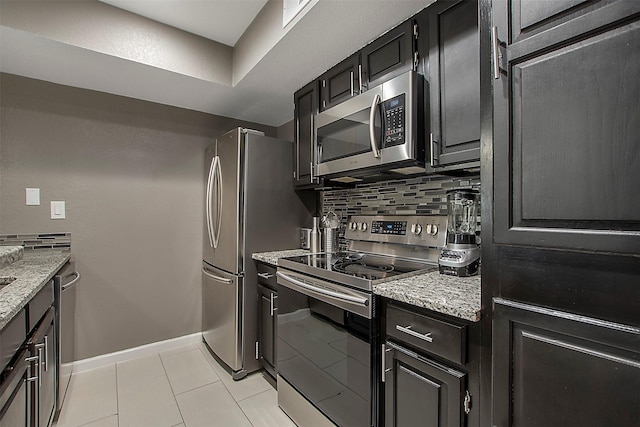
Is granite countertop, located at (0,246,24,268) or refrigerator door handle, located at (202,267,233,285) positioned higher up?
granite countertop, located at (0,246,24,268)

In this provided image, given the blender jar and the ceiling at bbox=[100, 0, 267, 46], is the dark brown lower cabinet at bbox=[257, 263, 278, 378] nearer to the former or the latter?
the blender jar

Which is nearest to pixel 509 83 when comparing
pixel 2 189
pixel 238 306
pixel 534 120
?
pixel 534 120

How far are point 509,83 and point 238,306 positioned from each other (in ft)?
6.69

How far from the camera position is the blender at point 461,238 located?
4.42 feet

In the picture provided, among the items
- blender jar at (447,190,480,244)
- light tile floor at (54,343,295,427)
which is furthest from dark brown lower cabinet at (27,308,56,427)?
blender jar at (447,190,480,244)

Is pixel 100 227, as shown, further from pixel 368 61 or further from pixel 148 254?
pixel 368 61

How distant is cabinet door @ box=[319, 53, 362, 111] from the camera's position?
1.76 meters

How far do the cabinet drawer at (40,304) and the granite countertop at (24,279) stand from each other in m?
0.05

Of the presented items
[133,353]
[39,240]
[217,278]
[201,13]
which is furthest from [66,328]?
[201,13]

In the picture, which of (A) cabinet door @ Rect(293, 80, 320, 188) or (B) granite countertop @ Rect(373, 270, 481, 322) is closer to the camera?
(B) granite countertop @ Rect(373, 270, 481, 322)

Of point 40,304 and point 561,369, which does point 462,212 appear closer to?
point 561,369

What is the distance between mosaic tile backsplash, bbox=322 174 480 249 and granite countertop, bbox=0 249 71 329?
1.73 m

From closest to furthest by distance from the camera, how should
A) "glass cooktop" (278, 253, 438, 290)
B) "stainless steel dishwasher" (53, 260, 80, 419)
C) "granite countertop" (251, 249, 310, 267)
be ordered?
"glass cooktop" (278, 253, 438, 290)
"stainless steel dishwasher" (53, 260, 80, 419)
"granite countertop" (251, 249, 310, 267)

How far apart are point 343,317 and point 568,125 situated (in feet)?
3.53
